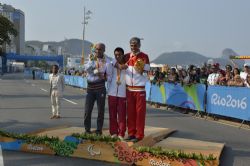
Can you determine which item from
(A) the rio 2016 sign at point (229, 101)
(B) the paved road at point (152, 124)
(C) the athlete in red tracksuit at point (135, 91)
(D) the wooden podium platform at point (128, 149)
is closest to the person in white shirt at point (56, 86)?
(B) the paved road at point (152, 124)

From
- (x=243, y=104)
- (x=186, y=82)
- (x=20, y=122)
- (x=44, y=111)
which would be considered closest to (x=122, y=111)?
(x=20, y=122)

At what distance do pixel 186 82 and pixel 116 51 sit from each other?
10.3 m

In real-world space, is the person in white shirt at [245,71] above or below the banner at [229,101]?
above

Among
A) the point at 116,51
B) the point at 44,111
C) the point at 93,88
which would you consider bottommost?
the point at 44,111

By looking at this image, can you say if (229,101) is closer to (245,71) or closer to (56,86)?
(245,71)

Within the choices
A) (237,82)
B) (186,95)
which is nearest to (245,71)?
(237,82)

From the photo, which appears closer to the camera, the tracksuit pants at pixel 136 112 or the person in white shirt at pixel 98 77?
the tracksuit pants at pixel 136 112

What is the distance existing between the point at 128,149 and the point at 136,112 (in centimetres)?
120

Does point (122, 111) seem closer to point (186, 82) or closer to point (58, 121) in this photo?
point (58, 121)

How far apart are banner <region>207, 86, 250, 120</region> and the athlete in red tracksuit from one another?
6.39 m

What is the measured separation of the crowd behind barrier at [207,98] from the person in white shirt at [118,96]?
6.37 m

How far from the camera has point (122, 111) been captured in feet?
29.8

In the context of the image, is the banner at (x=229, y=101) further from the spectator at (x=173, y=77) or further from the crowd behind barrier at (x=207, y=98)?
the spectator at (x=173, y=77)

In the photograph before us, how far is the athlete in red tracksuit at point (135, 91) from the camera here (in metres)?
8.77
